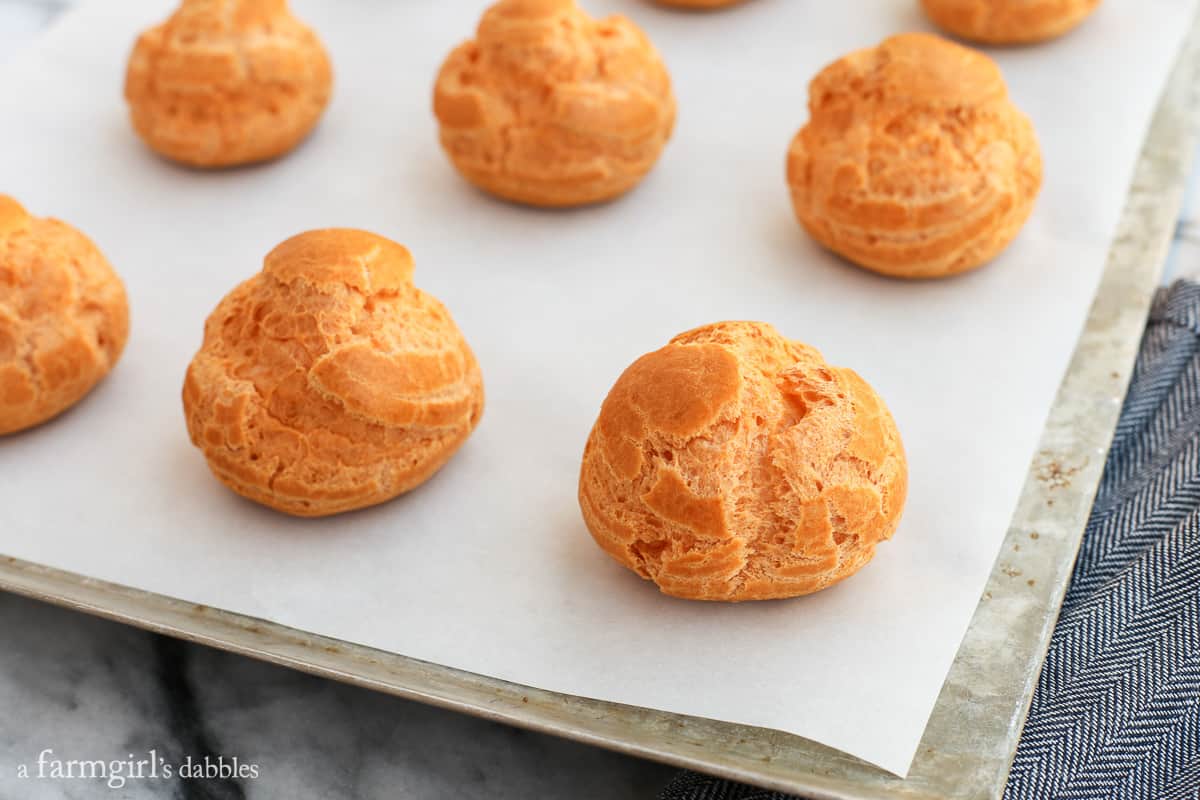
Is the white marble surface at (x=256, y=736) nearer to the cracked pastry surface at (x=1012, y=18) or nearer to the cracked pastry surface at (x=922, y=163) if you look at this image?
the cracked pastry surface at (x=922, y=163)

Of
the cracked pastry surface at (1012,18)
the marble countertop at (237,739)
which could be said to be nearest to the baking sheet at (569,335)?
the cracked pastry surface at (1012,18)

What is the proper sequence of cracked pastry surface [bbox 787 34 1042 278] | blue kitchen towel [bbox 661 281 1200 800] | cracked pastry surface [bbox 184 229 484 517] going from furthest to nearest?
1. cracked pastry surface [bbox 787 34 1042 278]
2. cracked pastry surface [bbox 184 229 484 517]
3. blue kitchen towel [bbox 661 281 1200 800]

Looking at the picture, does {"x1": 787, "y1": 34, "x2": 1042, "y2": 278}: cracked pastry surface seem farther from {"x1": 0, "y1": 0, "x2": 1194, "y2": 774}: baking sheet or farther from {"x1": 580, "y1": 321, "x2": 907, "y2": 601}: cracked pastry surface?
{"x1": 580, "y1": 321, "x2": 907, "y2": 601}: cracked pastry surface

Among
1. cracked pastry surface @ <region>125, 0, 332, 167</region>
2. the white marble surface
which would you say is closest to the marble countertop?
the white marble surface

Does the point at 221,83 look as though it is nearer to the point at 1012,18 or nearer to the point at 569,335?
the point at 569,335

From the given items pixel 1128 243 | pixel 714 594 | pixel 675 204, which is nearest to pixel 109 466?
pixel 714 594

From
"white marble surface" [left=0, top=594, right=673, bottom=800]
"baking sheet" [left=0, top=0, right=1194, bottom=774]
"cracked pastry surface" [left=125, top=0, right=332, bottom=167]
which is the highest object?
"cracked pastry surface" [left=125, top=0, right=332, bottom=167]
